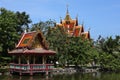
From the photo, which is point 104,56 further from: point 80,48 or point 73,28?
Result: point 73,28

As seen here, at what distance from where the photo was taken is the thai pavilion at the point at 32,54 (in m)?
35.4

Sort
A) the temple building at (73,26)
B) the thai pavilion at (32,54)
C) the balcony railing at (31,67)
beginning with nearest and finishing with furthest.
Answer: the balcony railing at (31,67) → the thai pavilion at (32,54) → the temple building at (73,26)

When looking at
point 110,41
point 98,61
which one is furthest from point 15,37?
point 110,41

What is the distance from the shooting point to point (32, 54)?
118 ft

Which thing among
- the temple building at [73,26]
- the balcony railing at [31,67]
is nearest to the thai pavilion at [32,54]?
the balcony railing at [31,67]

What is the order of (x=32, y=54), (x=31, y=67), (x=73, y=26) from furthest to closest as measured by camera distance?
(x=73, y=26) < (x=32, y=54) < (x=31, y=67)

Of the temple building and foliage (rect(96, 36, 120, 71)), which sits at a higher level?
the temple building

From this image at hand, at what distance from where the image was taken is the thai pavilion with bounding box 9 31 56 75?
35.4m

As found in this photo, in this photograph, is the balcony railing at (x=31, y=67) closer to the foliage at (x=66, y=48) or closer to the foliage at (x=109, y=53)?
the foliage at (x=66, y=48)

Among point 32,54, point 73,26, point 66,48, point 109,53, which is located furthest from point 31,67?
point 73,26

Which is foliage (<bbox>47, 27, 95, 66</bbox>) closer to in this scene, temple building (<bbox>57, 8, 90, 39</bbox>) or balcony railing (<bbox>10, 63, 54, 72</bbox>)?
balcony railing (<bbox>10, 63, 54, 72</bbox>)

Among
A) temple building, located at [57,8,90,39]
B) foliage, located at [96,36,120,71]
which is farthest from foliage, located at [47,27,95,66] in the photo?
temple building, located at [57,8,90,39]

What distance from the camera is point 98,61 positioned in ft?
160

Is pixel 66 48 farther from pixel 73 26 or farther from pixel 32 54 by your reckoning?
pixel 73 26
